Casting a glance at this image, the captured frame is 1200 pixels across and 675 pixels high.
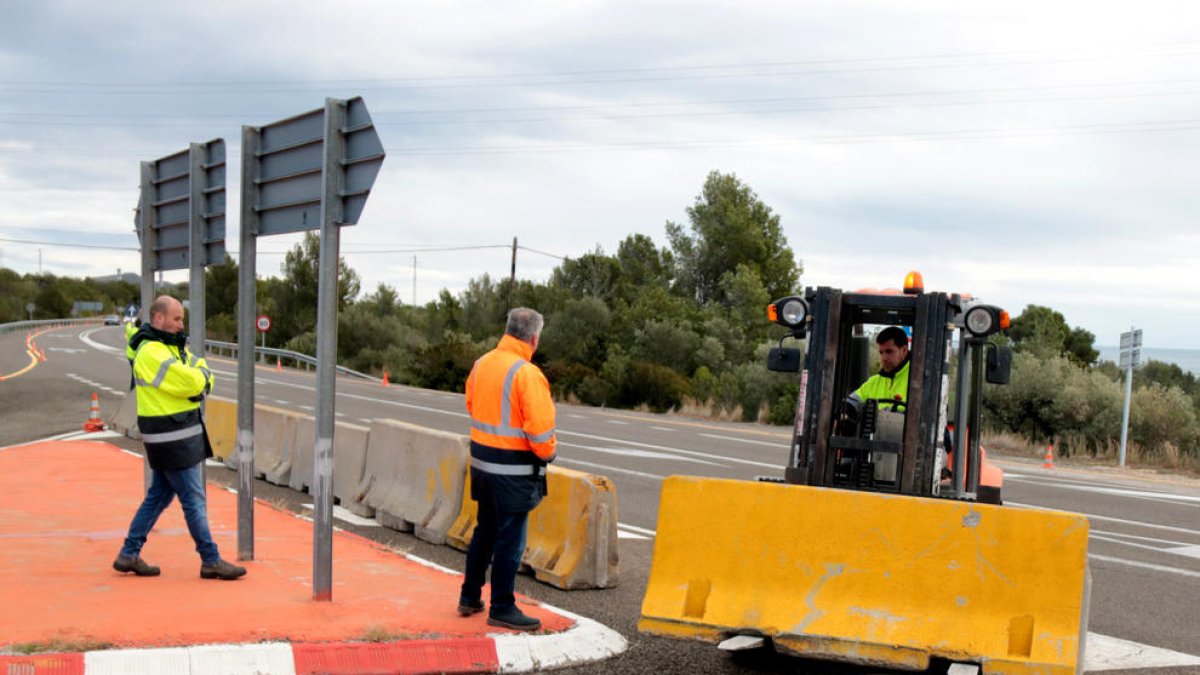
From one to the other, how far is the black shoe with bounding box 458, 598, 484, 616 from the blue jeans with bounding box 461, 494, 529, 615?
0.08 feet

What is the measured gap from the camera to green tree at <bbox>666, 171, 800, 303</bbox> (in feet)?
219

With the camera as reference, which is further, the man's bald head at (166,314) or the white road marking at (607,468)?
the white road marking at (607,468)

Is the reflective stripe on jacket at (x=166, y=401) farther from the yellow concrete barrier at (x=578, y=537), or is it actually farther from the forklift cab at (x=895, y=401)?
the forklift cab at (x=895, y=401)

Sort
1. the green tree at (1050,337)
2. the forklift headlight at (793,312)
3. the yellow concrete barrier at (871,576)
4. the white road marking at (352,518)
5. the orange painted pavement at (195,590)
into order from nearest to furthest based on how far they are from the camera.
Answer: the yellow concrete barrier at (871,576), the orange painted pavement at (195,590), the forklift headlight at (793,312), the white road marking at (352,518), the green tree at (1050,337)

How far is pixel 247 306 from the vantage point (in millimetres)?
7766

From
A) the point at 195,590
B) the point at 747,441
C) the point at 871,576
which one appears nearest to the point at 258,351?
the point at 747,441

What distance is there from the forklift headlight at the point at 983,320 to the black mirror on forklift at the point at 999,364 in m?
0.13

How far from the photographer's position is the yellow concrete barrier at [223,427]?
50.5 ft

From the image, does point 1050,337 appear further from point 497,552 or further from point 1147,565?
point 497,552

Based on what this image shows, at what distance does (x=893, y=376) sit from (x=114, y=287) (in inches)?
7152

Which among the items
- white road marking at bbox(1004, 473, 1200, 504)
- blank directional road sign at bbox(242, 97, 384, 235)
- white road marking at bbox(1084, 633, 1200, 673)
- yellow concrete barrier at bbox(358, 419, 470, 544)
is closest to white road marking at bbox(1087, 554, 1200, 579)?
white road marking at bbox(1084, 633, 1200, 673)

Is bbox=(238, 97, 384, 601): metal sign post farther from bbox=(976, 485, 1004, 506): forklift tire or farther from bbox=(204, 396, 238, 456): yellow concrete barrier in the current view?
bbox=(204, 396, 238, 456): yellow concrete barrier

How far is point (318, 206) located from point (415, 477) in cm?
402

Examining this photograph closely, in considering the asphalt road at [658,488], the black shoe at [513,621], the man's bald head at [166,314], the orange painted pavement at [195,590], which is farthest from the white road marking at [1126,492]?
the man's bald head at [166,314]
